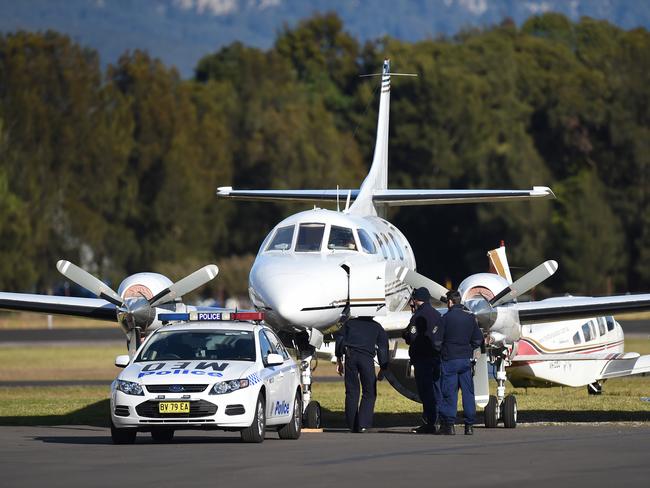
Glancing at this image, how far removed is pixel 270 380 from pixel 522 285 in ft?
18.2

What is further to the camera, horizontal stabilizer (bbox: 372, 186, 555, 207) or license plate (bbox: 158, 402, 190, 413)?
horizontal stabilizer (bbox: 372, 186, 555, 207)

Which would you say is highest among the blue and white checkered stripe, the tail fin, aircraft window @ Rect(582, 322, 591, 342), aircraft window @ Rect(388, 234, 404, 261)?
aircraft window @ Rect(388, 234, 404, 261)

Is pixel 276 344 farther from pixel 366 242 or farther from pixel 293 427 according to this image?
pixel 366 242

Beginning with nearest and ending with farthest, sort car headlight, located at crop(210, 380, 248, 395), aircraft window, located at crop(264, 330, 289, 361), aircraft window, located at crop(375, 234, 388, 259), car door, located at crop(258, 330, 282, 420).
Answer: car headlight, located at crop(210, 380, 248, 395) → car door, located at crop(258, 330, 282, 420) → aircraft window, located at crop(264, 330, 289, 361) → aircraft window, located at crop(375, 234, 388, 259)

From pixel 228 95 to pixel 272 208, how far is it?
9267mm

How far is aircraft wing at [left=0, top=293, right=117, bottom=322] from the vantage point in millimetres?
20625

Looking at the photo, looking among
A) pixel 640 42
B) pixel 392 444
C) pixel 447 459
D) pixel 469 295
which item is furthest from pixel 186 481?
pixel 640 42

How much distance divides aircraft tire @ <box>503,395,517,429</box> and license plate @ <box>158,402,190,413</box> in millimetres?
5968

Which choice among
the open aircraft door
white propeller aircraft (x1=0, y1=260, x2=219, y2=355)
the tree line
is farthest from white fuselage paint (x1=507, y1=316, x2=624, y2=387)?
the tree line

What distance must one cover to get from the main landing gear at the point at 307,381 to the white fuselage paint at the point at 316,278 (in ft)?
1.29

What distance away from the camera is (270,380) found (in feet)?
52.6

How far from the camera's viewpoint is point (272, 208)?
71000 mm

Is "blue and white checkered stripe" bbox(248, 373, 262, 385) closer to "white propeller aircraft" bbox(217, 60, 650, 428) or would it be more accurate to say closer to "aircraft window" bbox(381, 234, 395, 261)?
"white propeller aircraft" bbox(217, 60, 650, 428)

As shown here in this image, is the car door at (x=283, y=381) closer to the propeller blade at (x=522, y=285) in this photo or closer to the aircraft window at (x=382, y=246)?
the propeller blade at (x=522, y=285)
